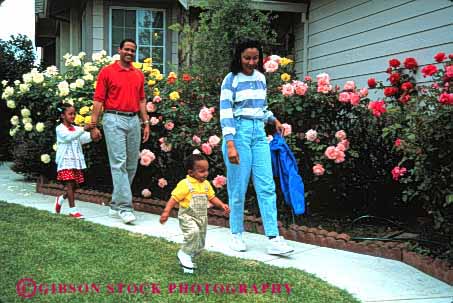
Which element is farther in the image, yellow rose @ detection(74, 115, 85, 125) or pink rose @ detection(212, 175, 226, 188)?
yellow rose @ detection(74, 115, 85, 125)

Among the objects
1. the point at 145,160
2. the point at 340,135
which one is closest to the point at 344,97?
the point at 340,135

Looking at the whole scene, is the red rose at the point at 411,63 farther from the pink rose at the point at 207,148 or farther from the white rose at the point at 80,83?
the white rose at the point at 80,83

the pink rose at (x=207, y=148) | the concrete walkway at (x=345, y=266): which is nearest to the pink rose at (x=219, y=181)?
the pink rose at (x=207, y=148)

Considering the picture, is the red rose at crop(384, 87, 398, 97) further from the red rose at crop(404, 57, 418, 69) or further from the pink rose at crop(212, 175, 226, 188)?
the pink rose at crop(212, 175, 226, 188)

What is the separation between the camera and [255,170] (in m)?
5.01

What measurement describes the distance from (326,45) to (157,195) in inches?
167

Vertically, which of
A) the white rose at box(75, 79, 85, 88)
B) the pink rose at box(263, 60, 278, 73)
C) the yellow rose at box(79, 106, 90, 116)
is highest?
the pink rose at box(263, 60, 278, 73)

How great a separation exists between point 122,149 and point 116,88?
0.65 metres

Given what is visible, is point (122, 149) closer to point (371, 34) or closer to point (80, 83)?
point (80, 83)

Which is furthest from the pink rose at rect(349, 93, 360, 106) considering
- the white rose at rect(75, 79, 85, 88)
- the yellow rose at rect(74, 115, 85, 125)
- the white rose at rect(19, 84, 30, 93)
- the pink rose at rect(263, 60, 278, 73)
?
the white rose at rect(19, 84, 30, 93)

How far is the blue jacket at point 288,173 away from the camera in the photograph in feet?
16.9

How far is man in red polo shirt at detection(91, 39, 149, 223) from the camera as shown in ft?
19.7

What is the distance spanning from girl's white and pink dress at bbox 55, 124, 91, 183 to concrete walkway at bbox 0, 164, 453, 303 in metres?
0.54

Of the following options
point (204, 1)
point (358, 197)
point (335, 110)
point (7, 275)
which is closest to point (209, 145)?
point (335, 110)
